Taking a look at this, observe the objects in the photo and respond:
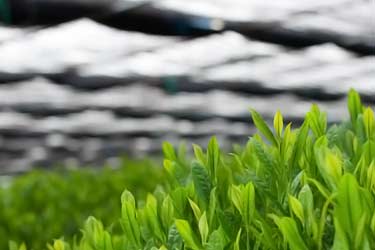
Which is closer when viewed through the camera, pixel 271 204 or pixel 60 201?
pixel 271 204

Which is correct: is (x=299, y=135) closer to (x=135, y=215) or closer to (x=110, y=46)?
(x=135, y=215)

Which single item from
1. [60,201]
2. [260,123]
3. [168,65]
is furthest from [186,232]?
[168,65]

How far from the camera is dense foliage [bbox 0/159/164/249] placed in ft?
9.04

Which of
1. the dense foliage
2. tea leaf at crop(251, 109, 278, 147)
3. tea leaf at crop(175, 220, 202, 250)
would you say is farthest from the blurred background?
tea leaf at crop(175, 220, 202, 250)

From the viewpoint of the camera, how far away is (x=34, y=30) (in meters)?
5.45

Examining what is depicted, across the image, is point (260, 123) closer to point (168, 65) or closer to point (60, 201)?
point (60, 201)

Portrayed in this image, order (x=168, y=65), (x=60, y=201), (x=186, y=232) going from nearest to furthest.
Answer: (x=186, y=232) < (x=60, y=201) < (x=168, y=65)

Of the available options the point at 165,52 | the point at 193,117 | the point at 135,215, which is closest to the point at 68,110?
the point at 193,117

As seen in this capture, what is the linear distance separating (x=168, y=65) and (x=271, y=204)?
5659 mm

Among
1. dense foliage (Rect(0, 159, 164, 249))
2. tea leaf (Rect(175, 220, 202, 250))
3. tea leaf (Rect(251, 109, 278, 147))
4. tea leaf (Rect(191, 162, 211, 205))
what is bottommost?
dense foliage (Rect(0, 159, 164, 249))

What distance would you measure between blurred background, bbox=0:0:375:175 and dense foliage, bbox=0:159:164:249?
5.21 ft

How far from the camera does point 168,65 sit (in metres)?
6.83

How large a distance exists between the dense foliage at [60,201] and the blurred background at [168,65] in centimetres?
159

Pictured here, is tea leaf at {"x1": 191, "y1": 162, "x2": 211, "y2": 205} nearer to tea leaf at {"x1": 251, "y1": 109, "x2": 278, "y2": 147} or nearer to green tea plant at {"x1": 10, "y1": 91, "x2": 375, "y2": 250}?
green tea plant at {"x1": 10, "y1": 91, "x2": 375, "y2": 250}
